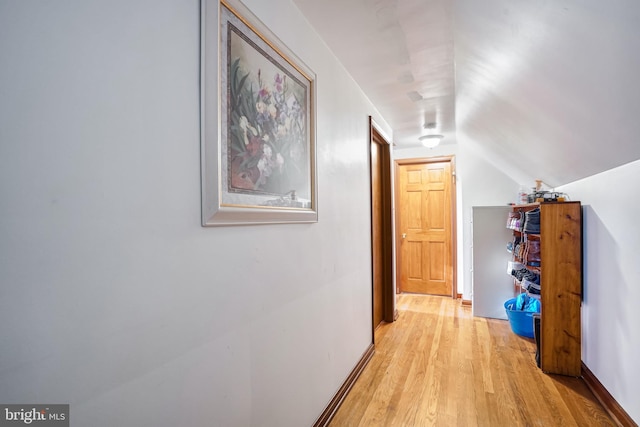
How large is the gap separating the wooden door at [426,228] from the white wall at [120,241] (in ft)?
12.7

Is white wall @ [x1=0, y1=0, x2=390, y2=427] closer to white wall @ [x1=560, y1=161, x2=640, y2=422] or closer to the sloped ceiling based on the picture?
the sloped ceiling

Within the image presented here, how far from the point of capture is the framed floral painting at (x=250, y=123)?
98 cm

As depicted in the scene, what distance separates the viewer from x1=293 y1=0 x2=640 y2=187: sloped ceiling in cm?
115

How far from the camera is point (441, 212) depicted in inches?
185

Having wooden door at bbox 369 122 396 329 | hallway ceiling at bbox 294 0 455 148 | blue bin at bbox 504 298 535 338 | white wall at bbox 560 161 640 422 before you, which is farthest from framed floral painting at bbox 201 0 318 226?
blue bin at bbox 504 298 535 338

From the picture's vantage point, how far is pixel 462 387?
2201mm

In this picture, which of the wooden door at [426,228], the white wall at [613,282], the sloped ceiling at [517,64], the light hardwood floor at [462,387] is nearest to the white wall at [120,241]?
the sloped ceiling at [517,64]

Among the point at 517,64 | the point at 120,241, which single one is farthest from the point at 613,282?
the point at 120,241

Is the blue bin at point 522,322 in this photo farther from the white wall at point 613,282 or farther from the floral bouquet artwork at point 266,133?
the floral bouquet artwork at point 266,133

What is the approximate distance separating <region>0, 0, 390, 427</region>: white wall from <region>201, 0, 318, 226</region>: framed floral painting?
0.05 m

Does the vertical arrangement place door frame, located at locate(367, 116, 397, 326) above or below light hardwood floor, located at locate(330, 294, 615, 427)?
above

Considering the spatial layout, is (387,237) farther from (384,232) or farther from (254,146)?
(254,146)

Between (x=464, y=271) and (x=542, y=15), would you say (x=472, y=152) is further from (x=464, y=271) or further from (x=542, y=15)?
(x=542, y=15)

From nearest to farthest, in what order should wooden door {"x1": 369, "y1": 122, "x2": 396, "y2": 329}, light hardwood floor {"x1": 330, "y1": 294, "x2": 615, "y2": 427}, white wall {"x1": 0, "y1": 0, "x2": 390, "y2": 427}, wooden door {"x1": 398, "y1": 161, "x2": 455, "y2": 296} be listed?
white wall {"x1": 0, "y1": 0, "x2": 390, "y2": 427}, light hardwood floor {"x1": 330, "y1": 294, "x2": 615, "y2": 427}, wooden door {"x1": 369, "y1": 122, "x2": 396, "y2": 329}, wooden door {"x1": 398, "y1": 161, "x2": 455, "y2": 296}
